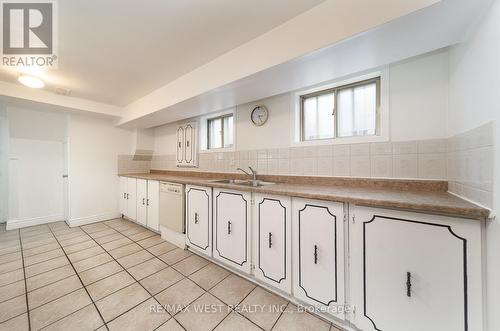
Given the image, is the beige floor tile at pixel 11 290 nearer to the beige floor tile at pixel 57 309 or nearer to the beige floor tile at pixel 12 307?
the beige floor tile at pixel 12 307

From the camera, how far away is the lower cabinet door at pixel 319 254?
1.29m

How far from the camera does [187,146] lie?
137 inches

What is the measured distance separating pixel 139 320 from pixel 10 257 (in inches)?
92.0

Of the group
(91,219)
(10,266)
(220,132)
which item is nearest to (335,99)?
(220,132)

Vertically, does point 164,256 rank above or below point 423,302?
below

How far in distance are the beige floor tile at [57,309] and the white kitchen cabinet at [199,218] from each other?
1.04 metres

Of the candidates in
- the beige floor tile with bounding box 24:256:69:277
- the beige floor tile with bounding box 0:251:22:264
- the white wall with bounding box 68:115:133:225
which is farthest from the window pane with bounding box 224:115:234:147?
the beige floor tile with bounding box 0:251:22:264

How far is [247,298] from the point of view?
5.22 ft

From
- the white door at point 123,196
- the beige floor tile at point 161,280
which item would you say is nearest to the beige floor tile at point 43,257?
the white door at point 123,196

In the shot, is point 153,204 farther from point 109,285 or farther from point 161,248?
point 109,285

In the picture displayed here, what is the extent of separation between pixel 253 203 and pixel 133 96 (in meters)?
2.83

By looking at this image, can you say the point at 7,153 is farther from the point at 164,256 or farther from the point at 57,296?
the point at 164,256

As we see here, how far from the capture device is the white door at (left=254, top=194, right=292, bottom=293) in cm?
154

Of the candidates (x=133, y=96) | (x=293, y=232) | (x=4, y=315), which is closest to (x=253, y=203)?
(x=293, y=232)
